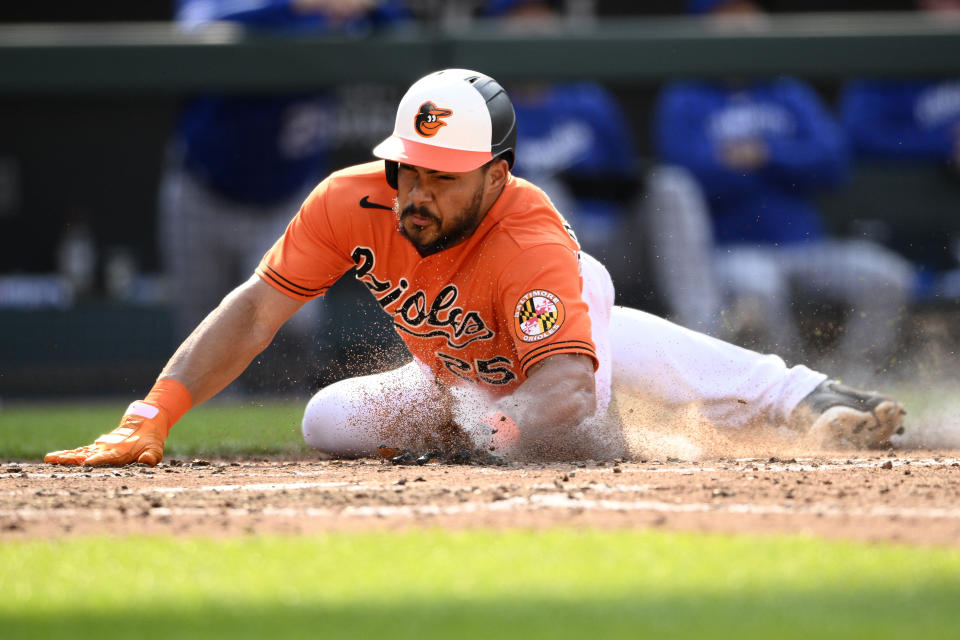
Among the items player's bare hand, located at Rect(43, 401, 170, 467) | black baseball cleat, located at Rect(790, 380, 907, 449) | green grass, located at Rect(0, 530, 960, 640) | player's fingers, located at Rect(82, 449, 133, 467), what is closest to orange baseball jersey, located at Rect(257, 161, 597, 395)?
player's bare hand, located at Rect(43, 401, 170, 467)

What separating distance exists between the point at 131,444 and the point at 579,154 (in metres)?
4.78

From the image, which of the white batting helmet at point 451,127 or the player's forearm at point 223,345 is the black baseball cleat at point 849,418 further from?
the player's forearm at point 223,345

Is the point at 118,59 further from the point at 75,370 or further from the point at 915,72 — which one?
the point at 915,72

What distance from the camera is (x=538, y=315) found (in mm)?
4262

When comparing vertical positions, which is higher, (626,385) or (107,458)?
(626,385)

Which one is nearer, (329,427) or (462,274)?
(462,274)

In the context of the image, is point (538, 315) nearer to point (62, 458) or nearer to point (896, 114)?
point (62, 458)

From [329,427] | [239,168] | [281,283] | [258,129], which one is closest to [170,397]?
[281,283]

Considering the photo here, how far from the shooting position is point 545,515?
10.6 feet

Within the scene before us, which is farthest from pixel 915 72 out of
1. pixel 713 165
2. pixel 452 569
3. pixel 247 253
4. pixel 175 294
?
pixel 452 569

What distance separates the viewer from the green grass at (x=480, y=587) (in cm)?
217

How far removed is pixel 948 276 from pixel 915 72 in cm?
141

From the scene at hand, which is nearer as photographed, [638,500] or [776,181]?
[638,500]

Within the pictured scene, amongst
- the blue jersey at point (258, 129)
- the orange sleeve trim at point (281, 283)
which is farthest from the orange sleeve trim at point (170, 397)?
the blue jersey at point (258, 129)
